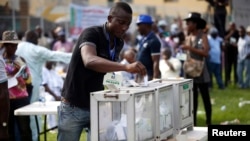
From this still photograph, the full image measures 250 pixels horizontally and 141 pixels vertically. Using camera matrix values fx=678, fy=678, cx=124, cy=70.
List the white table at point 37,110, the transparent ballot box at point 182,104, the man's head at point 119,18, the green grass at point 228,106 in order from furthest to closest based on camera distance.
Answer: the green grass at point 228,106, the white table at point 37,110, the transparent ballot box at point 182,104, the man's head at point 119,18

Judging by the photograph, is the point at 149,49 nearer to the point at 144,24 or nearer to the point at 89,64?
the point at 144,24

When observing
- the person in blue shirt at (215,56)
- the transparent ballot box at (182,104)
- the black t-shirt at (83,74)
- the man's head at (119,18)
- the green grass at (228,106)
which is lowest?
the green grass at (228,106)

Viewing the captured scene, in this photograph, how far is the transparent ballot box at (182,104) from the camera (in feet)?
20.6

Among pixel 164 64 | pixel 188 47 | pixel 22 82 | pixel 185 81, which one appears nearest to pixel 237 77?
pixel 164 64

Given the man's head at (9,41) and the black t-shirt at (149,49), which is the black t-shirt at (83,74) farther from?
the black t-shirt at (149,49)

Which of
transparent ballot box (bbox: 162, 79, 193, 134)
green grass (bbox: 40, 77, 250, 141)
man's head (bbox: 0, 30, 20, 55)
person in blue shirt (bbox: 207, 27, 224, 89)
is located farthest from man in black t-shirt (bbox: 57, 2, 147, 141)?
person in blue shirt (bbox: 207, 27, 224, 89)

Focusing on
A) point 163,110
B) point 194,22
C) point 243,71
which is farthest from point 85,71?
point 243,71

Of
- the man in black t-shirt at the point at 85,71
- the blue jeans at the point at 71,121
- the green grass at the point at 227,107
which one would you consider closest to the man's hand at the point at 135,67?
the man in black t-shirt at the point at 85,71

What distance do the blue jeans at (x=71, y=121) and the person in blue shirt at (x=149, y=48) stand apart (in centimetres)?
457

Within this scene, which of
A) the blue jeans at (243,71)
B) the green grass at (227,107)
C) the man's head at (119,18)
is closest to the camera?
the man's head at (119,18)

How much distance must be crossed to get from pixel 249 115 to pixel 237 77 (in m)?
8.01

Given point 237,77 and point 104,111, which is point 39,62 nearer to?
point 104,111

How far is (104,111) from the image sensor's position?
5.25 metres

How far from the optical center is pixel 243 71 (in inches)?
804
